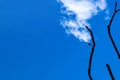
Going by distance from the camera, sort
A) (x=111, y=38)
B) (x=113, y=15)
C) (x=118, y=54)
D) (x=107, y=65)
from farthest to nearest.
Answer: (x=113, y=15) < (x=111, y=38) < (x=118, y=54) < (x=107, y=65)

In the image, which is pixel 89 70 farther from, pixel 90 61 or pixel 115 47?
pixel 115 47

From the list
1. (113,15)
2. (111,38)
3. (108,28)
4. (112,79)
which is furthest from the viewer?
(113,15)

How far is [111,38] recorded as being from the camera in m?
8.48

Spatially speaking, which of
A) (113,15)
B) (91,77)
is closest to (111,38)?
(91,77)

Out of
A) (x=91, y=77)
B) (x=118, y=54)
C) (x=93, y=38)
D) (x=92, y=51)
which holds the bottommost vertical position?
(x=91, y=77)

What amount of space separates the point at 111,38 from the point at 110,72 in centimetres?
200

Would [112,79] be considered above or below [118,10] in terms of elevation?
below

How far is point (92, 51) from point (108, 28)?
1407 millimetres

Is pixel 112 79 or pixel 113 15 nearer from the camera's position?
pixel 112 79

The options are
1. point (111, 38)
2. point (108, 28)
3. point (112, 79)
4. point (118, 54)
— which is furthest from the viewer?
point (108, 28)

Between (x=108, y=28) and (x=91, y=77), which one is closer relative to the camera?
(x=91, y=77)

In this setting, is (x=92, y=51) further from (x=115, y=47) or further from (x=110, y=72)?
(x=110, y=72)

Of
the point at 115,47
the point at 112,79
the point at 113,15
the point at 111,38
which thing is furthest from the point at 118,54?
the point at 113,15

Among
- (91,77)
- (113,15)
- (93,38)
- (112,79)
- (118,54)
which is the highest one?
(113,15)
